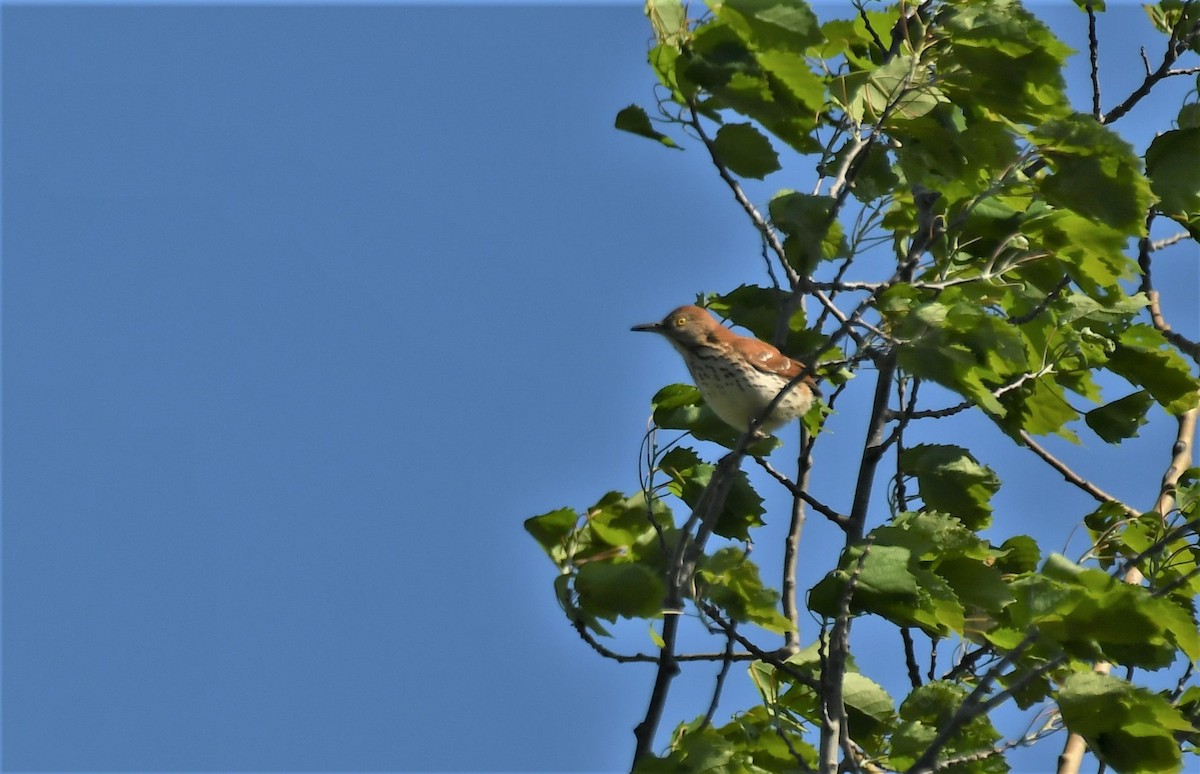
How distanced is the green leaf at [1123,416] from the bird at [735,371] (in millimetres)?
1196

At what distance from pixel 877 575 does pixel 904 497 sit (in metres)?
1.41

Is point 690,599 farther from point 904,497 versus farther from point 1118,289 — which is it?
point 1118,289

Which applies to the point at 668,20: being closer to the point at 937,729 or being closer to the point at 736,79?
the point at 736,79

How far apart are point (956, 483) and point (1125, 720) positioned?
1.36 metres

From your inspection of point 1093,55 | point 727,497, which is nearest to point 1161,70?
point 1093,55

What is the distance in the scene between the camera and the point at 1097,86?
21.9 feet

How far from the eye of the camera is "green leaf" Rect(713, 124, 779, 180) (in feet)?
13.3

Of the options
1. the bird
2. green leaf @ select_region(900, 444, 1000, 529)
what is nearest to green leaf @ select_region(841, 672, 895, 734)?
green leaf @ select_region(900, 444, 1000, 529)

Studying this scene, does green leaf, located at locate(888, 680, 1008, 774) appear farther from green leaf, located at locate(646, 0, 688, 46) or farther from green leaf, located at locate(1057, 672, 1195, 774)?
green leaf, located at locate(646, 0, 688, 46)

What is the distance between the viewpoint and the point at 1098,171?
418 cm

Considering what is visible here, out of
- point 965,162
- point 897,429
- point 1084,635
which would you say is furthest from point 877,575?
point 965,162

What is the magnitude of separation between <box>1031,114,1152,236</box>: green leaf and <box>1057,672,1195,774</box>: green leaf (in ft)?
4.45

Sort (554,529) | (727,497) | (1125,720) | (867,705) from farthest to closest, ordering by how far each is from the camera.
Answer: (727,497), (867,705), (554,529), (1125,720)

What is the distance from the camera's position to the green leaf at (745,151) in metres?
4.06
